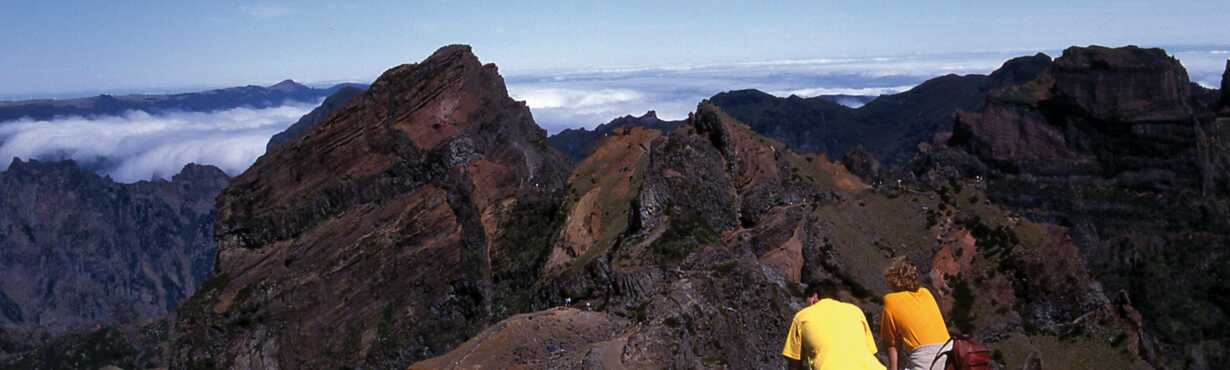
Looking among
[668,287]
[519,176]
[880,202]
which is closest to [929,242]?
[880,202]

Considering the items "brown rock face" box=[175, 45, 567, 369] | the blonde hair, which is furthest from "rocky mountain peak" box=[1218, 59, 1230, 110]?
the blonde hair

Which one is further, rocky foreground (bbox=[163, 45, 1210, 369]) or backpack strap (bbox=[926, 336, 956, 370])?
rocky foreground (bbox=[163, 45, 1210, 369])

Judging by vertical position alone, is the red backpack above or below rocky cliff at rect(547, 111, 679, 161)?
above

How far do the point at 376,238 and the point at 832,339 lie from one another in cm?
4790

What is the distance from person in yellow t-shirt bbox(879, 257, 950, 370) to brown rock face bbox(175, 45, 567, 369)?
128 ft

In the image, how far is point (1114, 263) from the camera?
70688mm

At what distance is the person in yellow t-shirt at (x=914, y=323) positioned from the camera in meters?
12.5

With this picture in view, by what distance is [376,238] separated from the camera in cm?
5650

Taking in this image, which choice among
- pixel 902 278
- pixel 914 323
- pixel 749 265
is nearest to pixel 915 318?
pixel 914 323

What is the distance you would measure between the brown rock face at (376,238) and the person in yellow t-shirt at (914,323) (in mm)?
38891

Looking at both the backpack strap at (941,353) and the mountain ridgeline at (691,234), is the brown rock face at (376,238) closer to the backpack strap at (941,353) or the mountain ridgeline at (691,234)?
the mountain ridgeline at (691,234)

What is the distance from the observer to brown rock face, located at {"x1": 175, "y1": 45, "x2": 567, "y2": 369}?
5431 cm

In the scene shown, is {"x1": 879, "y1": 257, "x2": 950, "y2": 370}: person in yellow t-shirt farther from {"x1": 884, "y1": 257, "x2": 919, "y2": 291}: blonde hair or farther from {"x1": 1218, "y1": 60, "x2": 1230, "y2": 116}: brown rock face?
{"x1": 1218, "y1": 60, "x2": 1230, "y2": 116}: brown rock face

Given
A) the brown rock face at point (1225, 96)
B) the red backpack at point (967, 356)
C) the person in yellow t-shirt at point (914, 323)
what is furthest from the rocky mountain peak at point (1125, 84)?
the red backpack at point (967, 356)
